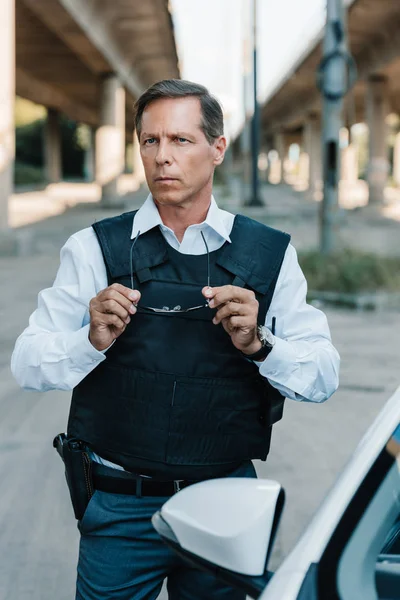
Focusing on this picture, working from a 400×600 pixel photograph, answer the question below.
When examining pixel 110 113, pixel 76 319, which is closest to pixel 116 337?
pixel 76 319

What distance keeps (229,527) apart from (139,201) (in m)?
32.8

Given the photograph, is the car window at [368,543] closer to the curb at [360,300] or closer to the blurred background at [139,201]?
the blurred background at [139,201]

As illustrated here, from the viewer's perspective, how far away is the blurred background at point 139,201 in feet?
15.3

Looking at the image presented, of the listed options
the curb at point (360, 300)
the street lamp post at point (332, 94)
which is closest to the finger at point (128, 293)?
the curb at point (360, 300)

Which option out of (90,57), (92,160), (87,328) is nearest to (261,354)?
(87,328)

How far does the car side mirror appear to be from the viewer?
159 cm

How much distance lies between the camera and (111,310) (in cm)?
200

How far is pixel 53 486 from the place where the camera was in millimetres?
4848

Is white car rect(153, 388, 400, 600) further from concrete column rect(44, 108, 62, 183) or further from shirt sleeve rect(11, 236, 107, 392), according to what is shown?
concrete column rect(44, 108, 62, 183)

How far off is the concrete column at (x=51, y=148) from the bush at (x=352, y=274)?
129 feet

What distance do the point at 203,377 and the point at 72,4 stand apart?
20.4 meters

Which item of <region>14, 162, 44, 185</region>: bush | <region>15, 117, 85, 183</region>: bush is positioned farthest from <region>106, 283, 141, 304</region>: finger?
<region>15, 117, 85, 183</region>: bush

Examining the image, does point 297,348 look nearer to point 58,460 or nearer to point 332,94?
point 58,460

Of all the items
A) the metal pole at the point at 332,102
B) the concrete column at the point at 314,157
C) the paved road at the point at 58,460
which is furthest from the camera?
the concrete column at the point at 314,157
